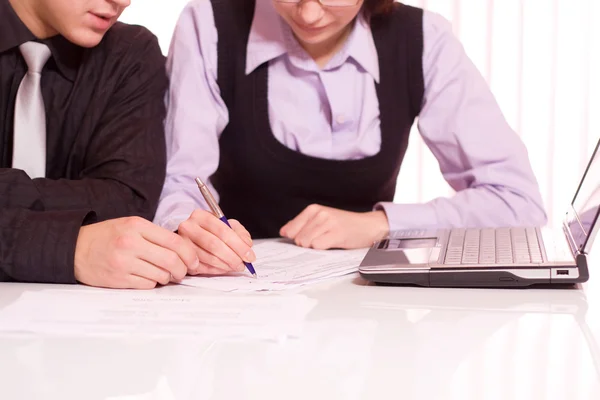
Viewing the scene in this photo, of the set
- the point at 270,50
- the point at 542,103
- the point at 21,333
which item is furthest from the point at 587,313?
the point at 542,103

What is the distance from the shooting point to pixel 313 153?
1.66 meters

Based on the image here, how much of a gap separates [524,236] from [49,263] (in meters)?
0.73

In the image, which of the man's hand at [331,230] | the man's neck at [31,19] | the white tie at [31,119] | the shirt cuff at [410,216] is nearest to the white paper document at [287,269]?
the man's hand at [331,230]

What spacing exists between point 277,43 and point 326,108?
0.18 m

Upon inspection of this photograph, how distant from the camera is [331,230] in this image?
1355 millimetres

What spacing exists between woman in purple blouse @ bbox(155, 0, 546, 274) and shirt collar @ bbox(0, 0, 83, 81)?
0.72ft

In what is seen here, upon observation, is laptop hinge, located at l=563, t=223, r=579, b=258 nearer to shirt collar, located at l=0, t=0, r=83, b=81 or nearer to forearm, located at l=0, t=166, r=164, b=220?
forearm, located at l=0, t=166, r=164, b=220

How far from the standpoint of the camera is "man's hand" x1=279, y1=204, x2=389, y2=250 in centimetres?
135

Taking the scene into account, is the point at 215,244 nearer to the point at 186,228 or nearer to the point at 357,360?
the point at 186,228

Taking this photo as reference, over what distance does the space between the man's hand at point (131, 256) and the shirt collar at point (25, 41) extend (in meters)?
0.53

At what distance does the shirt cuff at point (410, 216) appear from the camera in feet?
4.81

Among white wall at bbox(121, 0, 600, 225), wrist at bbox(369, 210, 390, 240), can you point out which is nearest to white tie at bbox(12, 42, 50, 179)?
wrist at bbox(369, 210, 390, 240)

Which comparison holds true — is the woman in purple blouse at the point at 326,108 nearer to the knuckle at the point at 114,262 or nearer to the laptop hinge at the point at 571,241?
the laptop hinge at the point at 571,241

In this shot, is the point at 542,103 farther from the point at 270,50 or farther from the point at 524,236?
the point at 524,236
